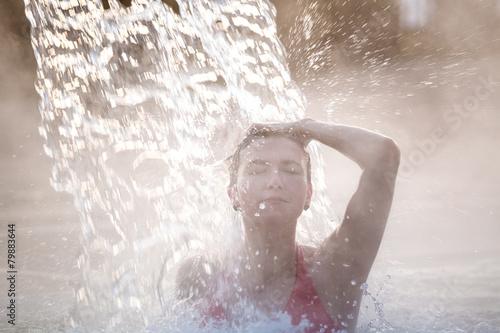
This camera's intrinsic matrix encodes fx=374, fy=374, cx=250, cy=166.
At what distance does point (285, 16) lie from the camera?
4.68 metres

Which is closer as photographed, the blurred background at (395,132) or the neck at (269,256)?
the neck at (269,256)

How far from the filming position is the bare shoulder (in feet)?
7.81

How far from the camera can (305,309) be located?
2.10m

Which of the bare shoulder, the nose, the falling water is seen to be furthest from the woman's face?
the falling water

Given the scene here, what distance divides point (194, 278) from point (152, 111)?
167 inches

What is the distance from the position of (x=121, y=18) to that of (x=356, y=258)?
13.2 feet

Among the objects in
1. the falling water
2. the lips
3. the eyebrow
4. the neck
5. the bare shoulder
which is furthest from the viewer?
the falling water

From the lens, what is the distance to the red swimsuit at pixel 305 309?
2066 mm

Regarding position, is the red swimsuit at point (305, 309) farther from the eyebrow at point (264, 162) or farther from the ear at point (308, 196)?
the eyebrow at point (264, 162)

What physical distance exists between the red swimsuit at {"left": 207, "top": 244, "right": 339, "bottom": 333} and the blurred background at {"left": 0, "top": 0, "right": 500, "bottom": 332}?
1.23 m

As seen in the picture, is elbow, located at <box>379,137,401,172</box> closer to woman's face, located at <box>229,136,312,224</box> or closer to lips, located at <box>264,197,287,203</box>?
woman's face, located at <box>229,136,312,224</box>

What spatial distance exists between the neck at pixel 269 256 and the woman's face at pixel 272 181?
0.48 feet

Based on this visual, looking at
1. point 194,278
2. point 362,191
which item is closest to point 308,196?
point 362,191

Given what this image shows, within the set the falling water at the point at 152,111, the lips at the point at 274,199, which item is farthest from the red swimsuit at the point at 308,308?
the falling water at the point at 152,111
